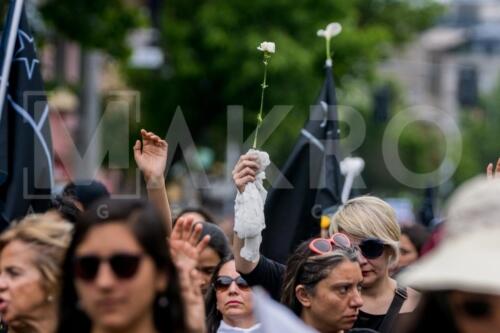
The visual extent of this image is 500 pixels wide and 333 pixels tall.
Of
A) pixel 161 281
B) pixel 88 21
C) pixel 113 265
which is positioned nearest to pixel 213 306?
pixel 161 281

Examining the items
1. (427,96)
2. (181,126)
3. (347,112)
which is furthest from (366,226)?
(427,96)

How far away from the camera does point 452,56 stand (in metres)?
142

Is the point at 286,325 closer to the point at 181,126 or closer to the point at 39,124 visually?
the point at 39,124

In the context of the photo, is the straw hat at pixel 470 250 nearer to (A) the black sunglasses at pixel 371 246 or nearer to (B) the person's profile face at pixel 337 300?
(B) the person's profile face at pixel 337 300

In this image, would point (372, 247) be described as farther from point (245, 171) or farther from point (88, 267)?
point (88, 267)

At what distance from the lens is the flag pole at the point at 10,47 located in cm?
811

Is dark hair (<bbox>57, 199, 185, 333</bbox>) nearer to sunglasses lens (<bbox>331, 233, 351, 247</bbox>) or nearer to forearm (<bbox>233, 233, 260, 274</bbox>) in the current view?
forearm (<bbox>233, 233, 260, 274</bbox>)

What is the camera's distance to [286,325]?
4148mm

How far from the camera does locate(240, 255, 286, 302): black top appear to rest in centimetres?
678

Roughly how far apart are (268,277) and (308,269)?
46 cm

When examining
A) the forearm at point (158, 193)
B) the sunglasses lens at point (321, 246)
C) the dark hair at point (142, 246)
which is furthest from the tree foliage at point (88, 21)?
the dark hair at point (142, 246)

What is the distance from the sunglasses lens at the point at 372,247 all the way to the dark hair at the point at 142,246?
113 inches

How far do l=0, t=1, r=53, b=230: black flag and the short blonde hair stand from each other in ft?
4.79

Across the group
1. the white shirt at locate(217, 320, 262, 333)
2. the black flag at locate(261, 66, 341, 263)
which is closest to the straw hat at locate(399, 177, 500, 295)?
the white shirt at locate(217, 320, 262, 333)
